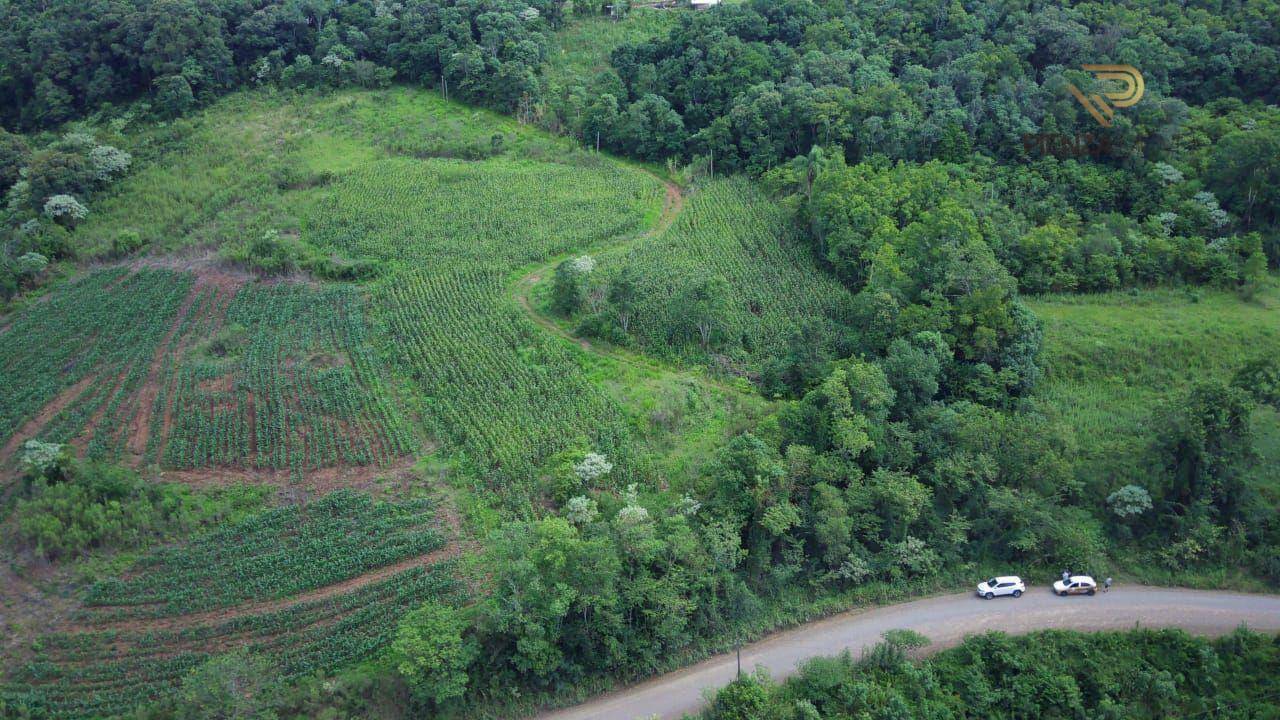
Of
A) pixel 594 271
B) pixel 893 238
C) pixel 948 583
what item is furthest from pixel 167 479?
pixel 893 238

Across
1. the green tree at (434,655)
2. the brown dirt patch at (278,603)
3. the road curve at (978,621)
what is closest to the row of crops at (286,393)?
the brown dirt patch at (278,603)

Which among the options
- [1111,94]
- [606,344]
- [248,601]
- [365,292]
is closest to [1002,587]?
[606,344]

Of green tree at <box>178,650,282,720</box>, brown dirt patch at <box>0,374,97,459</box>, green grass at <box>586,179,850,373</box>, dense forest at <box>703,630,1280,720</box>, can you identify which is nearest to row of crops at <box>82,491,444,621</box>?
green tree at <box>178,650,282,720</box>

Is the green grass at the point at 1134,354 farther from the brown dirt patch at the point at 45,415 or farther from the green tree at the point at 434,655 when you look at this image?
the brown dirt patch at the point at 45,415

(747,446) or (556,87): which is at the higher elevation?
(556,87)

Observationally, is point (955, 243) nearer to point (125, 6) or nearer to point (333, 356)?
point (333, 356)

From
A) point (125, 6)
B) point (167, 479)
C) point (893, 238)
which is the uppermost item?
point (125, 6)
